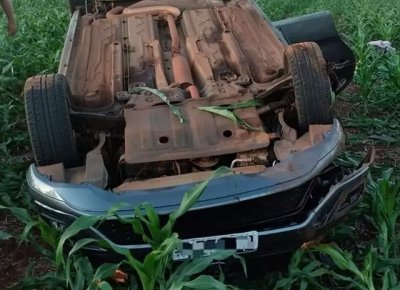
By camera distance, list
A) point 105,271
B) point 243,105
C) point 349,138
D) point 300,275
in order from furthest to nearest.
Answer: point 349,138, point 243,105, point 300,275, point 105,271

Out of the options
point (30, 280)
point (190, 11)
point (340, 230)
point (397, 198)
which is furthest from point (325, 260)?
point (190, 11)

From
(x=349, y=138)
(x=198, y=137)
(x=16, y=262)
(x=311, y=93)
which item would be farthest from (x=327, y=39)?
(x=16, y=262)

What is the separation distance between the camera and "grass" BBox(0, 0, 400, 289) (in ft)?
12.1

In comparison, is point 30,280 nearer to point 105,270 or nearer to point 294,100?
point 105,270

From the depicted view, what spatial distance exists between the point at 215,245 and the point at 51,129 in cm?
116

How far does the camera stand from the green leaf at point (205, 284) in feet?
10.2

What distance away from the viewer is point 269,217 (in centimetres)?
354

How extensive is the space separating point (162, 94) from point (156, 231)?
4.00 ft

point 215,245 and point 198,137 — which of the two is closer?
point 215,245

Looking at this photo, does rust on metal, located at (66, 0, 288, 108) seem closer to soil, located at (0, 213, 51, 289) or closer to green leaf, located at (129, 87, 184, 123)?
green leaf, located at (129, 87, 184, 123)

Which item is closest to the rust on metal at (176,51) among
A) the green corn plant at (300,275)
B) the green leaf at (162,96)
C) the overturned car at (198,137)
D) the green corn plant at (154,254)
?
the overturned car at (198,137)

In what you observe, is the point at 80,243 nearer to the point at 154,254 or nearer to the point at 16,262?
the point at 154,254

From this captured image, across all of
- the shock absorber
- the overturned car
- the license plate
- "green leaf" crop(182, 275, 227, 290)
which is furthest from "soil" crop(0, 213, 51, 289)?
the shock absorber

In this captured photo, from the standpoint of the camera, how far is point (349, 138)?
5621mm
